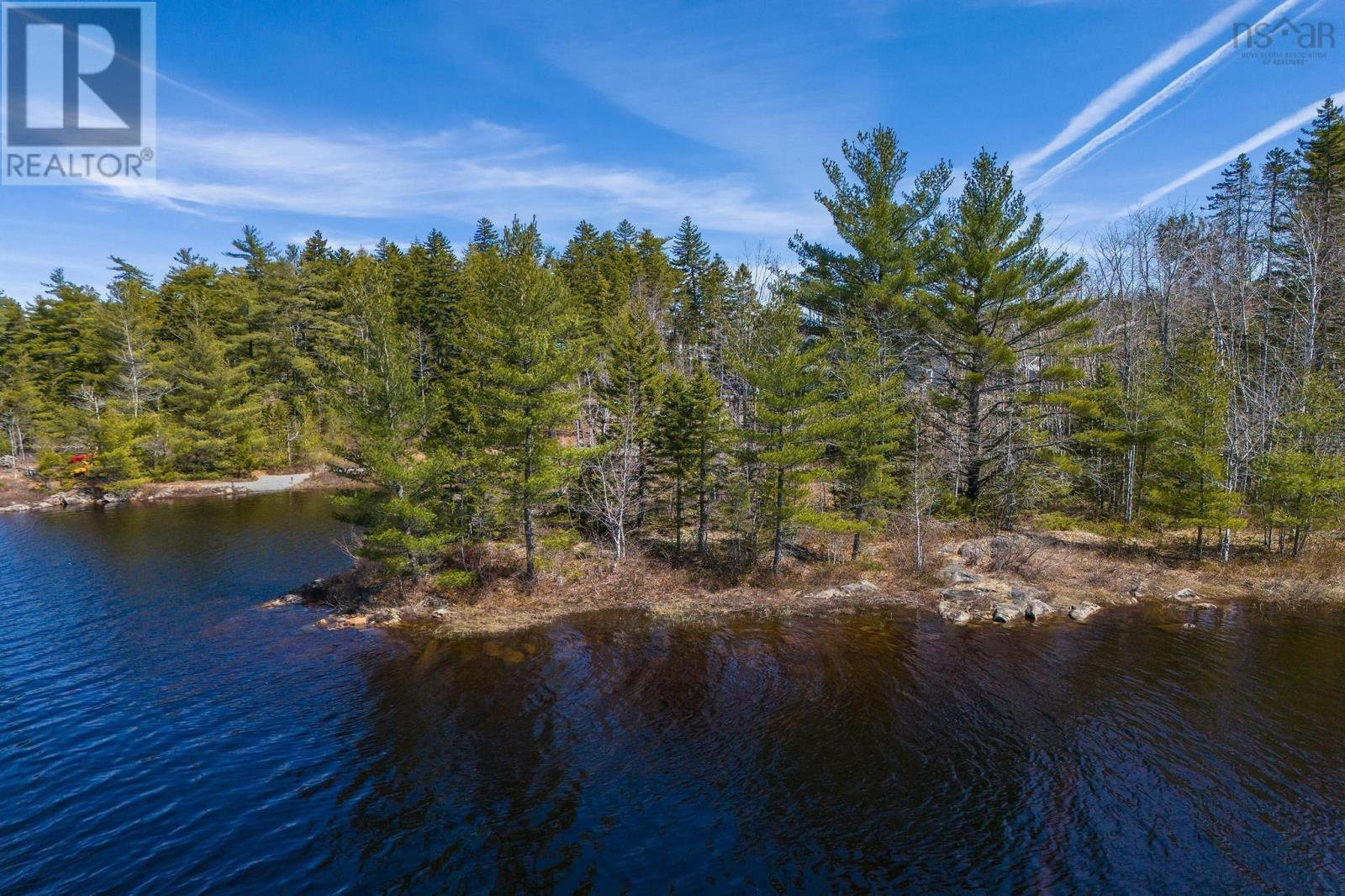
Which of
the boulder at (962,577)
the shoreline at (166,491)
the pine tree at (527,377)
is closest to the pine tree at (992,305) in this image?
the boulder at (962,577)

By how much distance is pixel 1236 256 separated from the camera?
45438 mm

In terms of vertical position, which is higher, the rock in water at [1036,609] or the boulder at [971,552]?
the boulder at [971,552]

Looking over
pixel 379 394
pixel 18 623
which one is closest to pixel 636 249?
pixel 379 394

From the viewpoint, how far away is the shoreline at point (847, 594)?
78.1 ft

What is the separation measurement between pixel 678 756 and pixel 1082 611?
Answer: 692 inches

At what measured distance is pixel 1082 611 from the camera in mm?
23375

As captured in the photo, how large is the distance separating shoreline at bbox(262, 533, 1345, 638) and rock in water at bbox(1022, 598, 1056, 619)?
60 millimetres

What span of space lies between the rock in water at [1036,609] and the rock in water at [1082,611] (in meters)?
0.73

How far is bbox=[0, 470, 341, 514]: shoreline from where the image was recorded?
4900 cm

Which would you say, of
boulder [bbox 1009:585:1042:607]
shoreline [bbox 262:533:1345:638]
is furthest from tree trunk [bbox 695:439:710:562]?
boulder [bbox 1009:585:1042:607]

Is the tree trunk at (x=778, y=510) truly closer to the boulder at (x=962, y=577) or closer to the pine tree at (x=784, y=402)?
the pine tree at (x=784, y=402)

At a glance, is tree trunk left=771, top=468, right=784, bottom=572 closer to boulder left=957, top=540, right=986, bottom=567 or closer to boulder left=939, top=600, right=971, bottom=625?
boulder left=939, top=600, right=971, bottom=625

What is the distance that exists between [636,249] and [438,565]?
56565mm

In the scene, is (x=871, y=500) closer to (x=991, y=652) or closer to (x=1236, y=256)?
(x=991, y=652)
